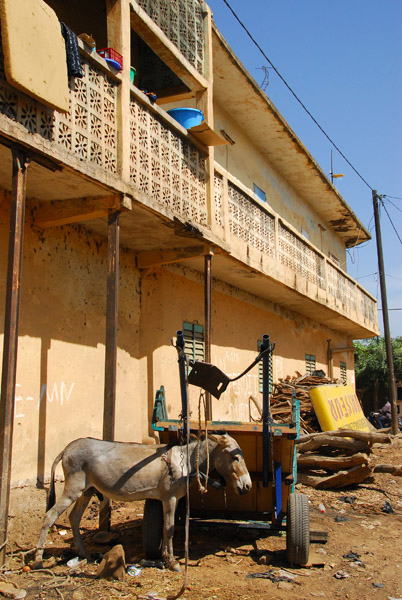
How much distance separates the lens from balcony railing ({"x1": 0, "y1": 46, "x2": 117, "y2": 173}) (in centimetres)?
548

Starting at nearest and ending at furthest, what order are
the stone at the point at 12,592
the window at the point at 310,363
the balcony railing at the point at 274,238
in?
1. the stone at the point at 12,592
2. the balcony railing at the point at 274,238
3. the window at the point at 310,363

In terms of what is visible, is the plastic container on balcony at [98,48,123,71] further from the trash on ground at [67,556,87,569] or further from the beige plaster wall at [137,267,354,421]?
the trash on ground at [67,556,87,569]

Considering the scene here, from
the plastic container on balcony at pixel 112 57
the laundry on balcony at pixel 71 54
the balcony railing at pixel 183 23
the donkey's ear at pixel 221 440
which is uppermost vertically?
the balcony railing at pixel 183 23

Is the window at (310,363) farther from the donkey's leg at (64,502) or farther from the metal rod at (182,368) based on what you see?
the donkey's leg at (64,502)

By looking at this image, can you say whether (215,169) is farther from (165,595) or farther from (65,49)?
(165,595)

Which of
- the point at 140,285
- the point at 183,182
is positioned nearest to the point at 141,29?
the point at 183,182

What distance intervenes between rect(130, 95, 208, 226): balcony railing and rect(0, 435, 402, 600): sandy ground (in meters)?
4.24

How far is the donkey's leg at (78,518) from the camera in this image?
530 centimetres

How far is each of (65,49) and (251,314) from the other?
29.2ft

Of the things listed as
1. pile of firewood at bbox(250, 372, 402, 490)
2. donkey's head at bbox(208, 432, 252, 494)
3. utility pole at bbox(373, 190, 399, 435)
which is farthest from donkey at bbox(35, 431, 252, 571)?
utility pole at bbox(373, 190, 399, 435)

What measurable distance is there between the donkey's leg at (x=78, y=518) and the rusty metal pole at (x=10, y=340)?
664 millimetres

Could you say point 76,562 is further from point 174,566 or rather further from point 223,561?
point 223,561

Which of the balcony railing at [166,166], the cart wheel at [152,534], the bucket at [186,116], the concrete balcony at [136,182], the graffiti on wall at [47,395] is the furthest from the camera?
the bucket at [186,116]

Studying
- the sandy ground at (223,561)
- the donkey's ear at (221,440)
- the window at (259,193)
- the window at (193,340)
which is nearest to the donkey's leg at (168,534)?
the sandy ground at (223,561)
